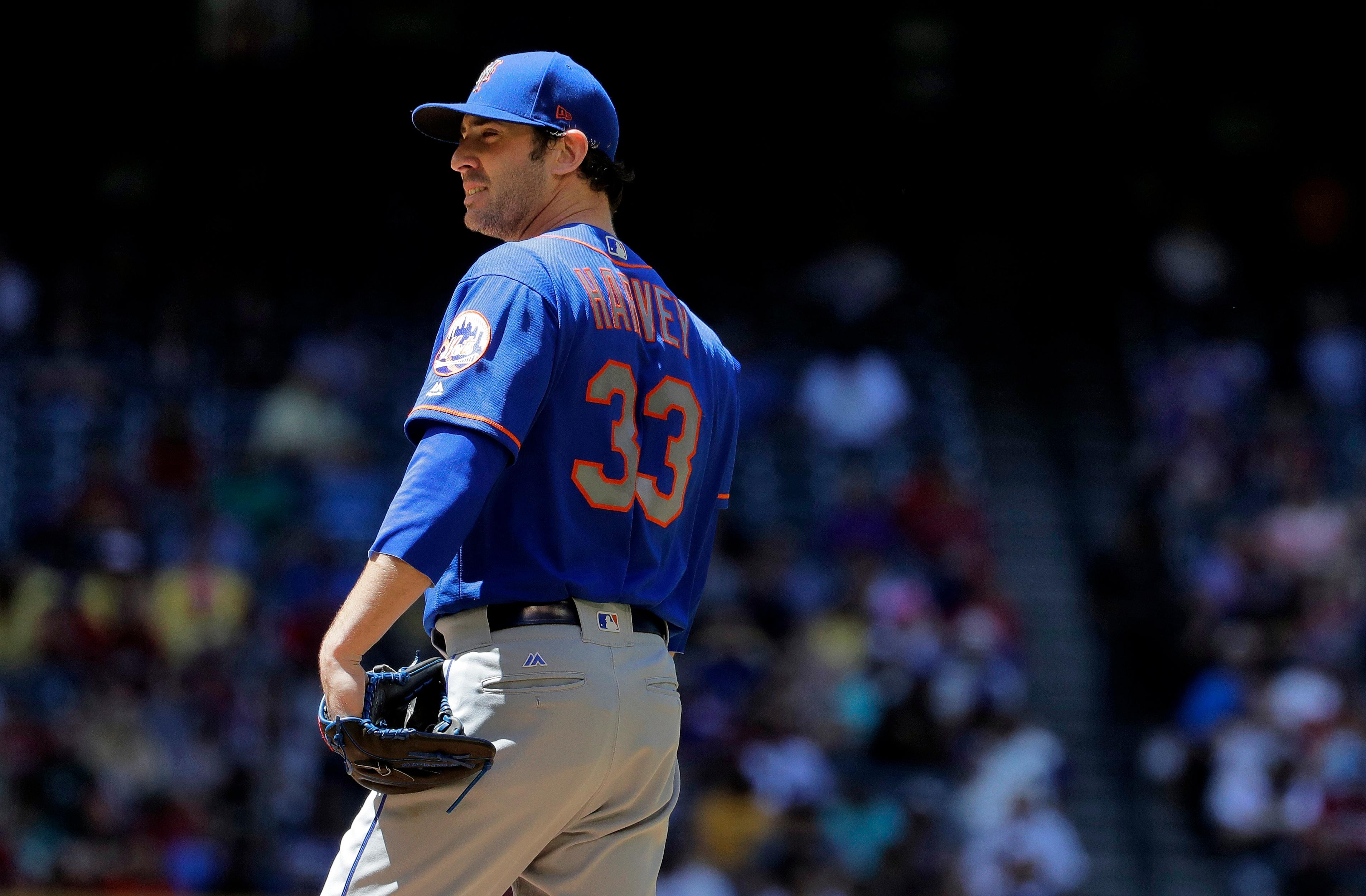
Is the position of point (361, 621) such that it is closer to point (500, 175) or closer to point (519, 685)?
point (519, 685)

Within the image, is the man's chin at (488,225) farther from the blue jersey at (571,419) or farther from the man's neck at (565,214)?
the blue jersey at (571,419)

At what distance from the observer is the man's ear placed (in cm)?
282

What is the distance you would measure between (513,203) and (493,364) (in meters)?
0.50

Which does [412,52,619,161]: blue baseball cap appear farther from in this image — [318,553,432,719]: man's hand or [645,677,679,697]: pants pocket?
[645,677,679,697]: pants pocket

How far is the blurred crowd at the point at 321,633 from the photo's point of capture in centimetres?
830

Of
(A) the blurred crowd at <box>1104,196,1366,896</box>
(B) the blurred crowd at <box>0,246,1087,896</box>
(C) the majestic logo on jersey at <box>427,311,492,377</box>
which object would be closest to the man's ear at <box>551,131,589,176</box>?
(C) the majestic logo on jersey at <box>427,311,492,377</box>

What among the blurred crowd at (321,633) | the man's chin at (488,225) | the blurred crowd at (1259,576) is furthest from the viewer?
the blurred crowd at (1259,576)

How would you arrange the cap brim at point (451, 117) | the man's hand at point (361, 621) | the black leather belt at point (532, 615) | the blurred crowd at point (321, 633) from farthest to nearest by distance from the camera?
the blurred crowd at point (321, 633) < the cap brim at point (451, 117) < the black leather belt at point (532, 615) < the man's hand at point (361, 621)

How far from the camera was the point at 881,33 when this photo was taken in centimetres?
1512

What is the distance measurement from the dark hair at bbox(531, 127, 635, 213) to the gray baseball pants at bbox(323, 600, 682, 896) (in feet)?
2.61

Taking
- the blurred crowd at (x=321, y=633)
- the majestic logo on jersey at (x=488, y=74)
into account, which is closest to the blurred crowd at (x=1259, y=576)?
the blurred crowd at (x=321, y=633)

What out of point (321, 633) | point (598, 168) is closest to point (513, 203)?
point (598, 168)

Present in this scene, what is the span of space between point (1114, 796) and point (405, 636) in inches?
173

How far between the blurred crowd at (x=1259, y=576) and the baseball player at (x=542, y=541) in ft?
23.4
